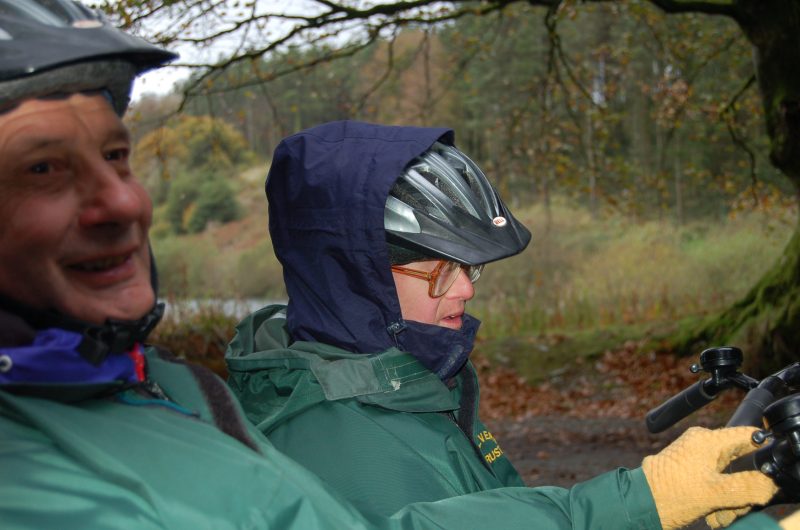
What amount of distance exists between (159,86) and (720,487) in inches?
250

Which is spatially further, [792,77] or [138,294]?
[792,77]

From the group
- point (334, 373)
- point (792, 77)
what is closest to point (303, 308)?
point (334, 373)

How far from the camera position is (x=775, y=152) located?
8.20 metres

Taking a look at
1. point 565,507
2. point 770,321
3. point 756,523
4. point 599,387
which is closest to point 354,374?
point 565,507

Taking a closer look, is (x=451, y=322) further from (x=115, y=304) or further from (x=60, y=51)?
(x=60, y=51)

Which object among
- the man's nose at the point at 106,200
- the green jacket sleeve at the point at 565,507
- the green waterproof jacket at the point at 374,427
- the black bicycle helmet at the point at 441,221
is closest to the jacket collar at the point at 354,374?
the green waterproof jacket at the point at 374,427

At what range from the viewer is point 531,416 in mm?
10812

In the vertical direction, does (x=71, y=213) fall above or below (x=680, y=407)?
above

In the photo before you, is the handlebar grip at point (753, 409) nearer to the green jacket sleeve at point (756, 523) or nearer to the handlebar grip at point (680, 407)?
the handlebar grip at point (680, 407)

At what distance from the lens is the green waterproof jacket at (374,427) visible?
1918 millimetres

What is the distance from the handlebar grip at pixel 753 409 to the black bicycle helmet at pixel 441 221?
64cm

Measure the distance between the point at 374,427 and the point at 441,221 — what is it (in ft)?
1.74

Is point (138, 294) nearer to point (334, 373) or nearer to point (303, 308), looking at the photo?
point (334, 373)

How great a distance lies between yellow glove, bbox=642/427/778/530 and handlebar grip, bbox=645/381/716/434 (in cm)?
45
